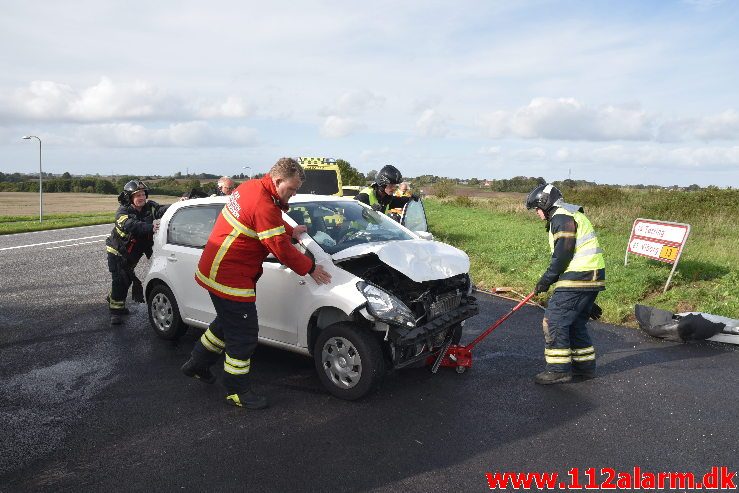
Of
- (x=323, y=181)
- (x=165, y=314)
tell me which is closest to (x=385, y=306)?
(x=165, y=314)

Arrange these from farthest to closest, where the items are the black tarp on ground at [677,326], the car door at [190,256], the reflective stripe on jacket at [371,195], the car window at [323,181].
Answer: the car window at [323,181]
the reflective stripe on jacket at [371,195]
the black tarp on ground at [677,326]
the car door at [190,256]

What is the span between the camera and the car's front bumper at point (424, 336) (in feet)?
14.8

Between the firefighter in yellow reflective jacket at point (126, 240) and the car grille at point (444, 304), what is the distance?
Result: 389cm

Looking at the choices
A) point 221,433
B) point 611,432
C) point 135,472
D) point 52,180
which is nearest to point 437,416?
point 611,432

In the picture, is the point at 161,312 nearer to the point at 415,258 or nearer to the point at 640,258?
the point at 415,258

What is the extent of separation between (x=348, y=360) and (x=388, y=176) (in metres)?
4.52

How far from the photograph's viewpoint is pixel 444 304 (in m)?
5.05

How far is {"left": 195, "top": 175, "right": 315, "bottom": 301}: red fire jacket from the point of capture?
428 cm

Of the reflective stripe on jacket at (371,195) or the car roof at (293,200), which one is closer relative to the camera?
the car roof at (293,200)

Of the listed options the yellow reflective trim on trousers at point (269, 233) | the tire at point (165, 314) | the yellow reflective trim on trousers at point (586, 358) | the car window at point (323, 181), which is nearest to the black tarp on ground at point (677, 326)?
the yellow reflective trim on trousers at point (586, 358)

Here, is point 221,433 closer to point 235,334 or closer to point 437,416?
point 235,334

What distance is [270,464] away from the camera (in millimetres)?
3641

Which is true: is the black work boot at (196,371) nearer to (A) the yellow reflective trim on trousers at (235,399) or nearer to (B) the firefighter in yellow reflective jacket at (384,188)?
(A) the yellow reflective trim on trousers at (235,399)

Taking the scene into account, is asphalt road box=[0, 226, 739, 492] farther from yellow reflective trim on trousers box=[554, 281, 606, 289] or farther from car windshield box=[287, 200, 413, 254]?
car windshield box=[287, 200, 413, 254]
